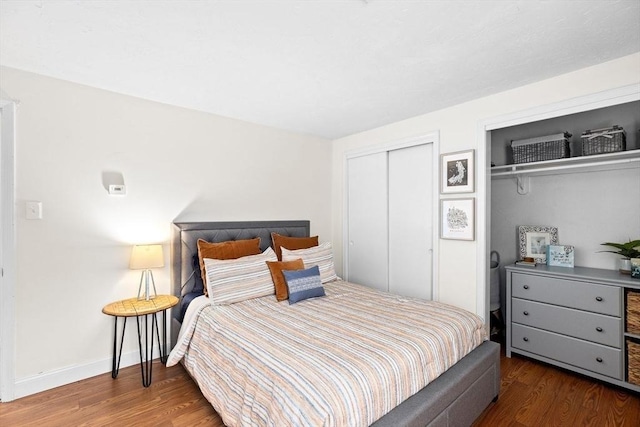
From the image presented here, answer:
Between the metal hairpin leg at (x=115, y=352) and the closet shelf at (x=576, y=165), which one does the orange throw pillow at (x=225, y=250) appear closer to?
the metal hairpin leg at (x=115, y=352)

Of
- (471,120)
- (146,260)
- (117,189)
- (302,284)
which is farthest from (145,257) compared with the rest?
(471,120)

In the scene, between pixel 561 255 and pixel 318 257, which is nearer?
pixel 561 255

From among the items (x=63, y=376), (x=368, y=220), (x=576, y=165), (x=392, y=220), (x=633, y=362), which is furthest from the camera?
(x=368, y=220)

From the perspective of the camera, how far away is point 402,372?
1566mm

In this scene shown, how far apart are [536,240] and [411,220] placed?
1.28 meters

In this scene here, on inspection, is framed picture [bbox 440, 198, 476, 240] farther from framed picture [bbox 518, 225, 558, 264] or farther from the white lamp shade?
the white lamp shade

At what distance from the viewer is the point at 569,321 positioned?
2.58m

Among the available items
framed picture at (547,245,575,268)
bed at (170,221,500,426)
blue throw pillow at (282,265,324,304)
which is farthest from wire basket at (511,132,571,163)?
blue throw pillow at (282,265,324,304)

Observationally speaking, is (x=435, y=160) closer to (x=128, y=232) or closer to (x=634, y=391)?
(x=634, y=391)

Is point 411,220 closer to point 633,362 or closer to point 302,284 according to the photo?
point 302,284

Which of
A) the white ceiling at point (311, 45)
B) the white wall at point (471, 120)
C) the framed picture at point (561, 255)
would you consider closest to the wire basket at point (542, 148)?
the white wall at point (471, 120)

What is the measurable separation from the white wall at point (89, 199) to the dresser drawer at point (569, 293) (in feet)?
9.79

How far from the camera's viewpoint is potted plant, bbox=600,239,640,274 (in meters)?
2.51

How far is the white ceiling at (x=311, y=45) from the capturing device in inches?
Answer: 62.5
